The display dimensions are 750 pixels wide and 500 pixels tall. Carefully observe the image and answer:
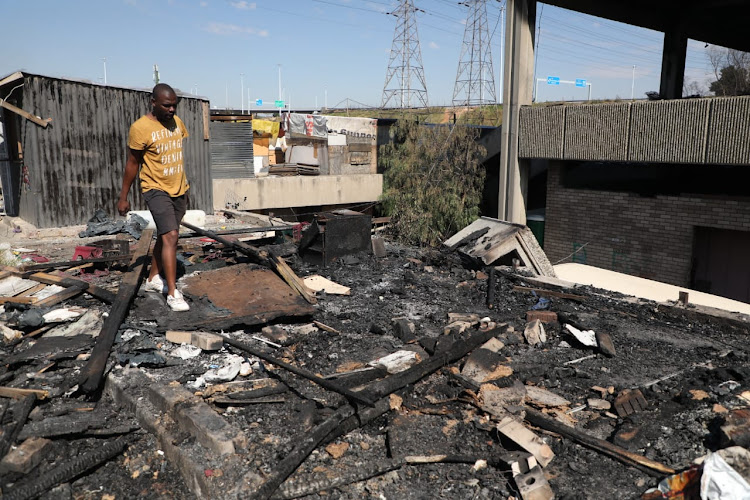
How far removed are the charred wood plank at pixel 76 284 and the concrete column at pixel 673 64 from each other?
652 inches

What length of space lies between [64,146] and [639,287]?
11.0 meters

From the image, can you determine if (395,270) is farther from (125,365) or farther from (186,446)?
(186,446)

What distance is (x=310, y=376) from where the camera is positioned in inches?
161

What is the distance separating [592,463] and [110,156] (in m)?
11.4

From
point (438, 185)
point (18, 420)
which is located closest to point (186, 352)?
point (18, 420)

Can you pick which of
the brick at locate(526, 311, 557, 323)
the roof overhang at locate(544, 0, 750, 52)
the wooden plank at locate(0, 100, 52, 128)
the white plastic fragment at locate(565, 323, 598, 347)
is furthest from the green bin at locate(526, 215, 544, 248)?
the wooden plank at locate(0, 100, 52, 128)

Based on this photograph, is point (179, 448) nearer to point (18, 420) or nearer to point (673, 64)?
point (18, 420)

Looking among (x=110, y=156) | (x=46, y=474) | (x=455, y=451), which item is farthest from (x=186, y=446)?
(x=110, y=156)

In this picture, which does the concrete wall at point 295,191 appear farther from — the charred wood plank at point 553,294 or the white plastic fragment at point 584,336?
the white plastic fragment at point 584,336

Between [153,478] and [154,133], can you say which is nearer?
[153,478]

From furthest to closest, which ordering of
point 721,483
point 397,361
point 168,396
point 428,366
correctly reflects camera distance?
point 397,361 → point 428,366 → point 168,396 → point 721,483

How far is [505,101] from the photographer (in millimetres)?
13711

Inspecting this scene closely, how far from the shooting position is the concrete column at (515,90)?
13211 millimetres

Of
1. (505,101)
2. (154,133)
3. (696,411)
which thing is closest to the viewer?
(696,411)
